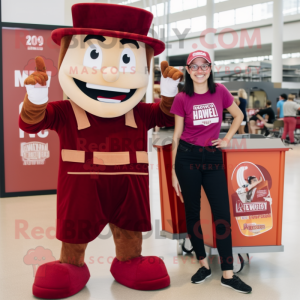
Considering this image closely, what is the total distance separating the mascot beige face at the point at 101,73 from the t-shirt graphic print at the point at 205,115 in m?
0.40

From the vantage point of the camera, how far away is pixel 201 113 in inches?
93.2

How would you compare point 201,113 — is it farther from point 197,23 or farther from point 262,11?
point 197,23

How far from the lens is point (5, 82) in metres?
4.77

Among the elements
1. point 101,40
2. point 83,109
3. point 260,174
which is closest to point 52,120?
point 83,109

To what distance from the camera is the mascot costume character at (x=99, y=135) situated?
223cm

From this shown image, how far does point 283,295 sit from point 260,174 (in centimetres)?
75

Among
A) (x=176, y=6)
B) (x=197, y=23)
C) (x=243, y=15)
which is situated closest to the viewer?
(x=243, y=15)

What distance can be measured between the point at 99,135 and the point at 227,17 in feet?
66.1

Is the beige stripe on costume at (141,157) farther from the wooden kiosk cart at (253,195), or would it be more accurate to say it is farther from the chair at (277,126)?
the chair at (277,126)

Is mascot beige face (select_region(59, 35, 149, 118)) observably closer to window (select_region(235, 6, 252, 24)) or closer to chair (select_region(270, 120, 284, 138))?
chair (select_region(270, 120, 284, 138))

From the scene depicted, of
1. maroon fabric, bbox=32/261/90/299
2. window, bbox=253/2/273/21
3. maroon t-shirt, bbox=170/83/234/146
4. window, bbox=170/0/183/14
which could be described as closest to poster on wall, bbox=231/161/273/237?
maroon t-shirt, bbox=170/83/234/146

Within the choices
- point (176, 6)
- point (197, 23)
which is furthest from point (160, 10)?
point (176, 6)

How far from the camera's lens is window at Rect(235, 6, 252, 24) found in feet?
65.2

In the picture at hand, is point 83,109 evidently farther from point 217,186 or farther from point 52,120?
point 217,186
